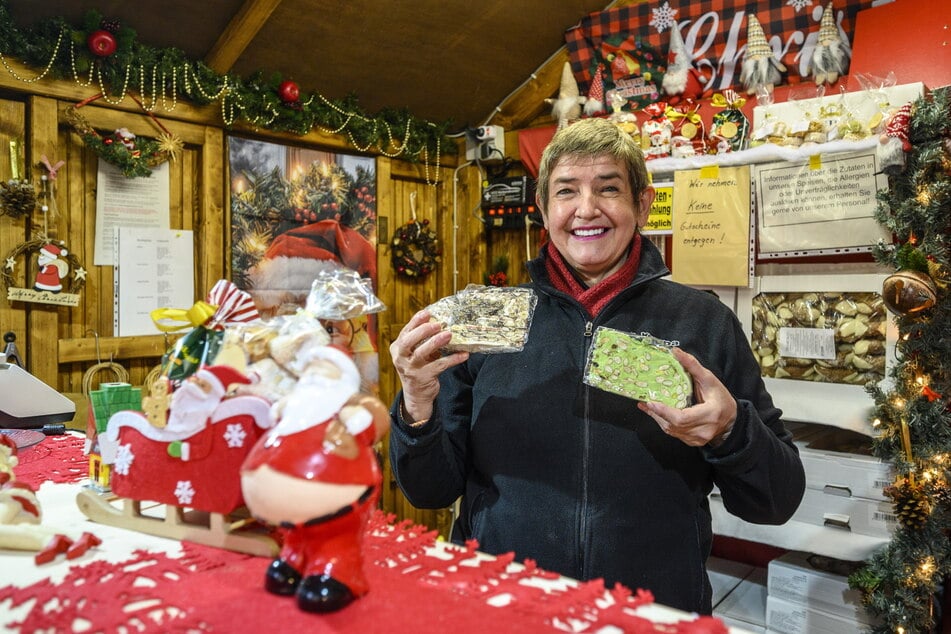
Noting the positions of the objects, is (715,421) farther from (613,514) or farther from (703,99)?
(703,99)

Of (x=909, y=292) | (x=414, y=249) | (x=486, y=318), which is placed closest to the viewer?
(x=486, y=318)

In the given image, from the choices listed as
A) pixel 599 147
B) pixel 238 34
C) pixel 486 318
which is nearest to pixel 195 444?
pixel 486 318

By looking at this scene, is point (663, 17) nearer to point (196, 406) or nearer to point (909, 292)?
point (909, 292)

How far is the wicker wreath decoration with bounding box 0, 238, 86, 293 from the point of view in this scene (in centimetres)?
228

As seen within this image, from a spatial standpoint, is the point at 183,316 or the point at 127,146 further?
the point at 127,146

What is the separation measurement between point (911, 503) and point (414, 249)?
251 centimetres

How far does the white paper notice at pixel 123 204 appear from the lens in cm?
253

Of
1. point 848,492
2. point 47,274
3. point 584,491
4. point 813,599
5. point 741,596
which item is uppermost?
point 47,274

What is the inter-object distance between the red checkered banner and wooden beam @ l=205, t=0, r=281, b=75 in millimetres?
1510

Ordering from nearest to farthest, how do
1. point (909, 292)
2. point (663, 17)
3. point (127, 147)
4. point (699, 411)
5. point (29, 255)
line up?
1. point (699, 411)
2. point (909, 292)
3. point (29, 255)
4. point (127, 147)
5. point (663, 17)

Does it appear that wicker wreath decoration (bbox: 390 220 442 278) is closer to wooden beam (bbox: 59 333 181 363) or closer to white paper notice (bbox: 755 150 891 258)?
wooden beam (bbox: 59 333 181 363)

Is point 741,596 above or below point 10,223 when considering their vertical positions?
below

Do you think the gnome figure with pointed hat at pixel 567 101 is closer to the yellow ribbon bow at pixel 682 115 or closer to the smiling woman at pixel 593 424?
the yellow ribbon bow at pixel 682 115

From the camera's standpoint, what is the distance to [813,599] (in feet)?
7.54
